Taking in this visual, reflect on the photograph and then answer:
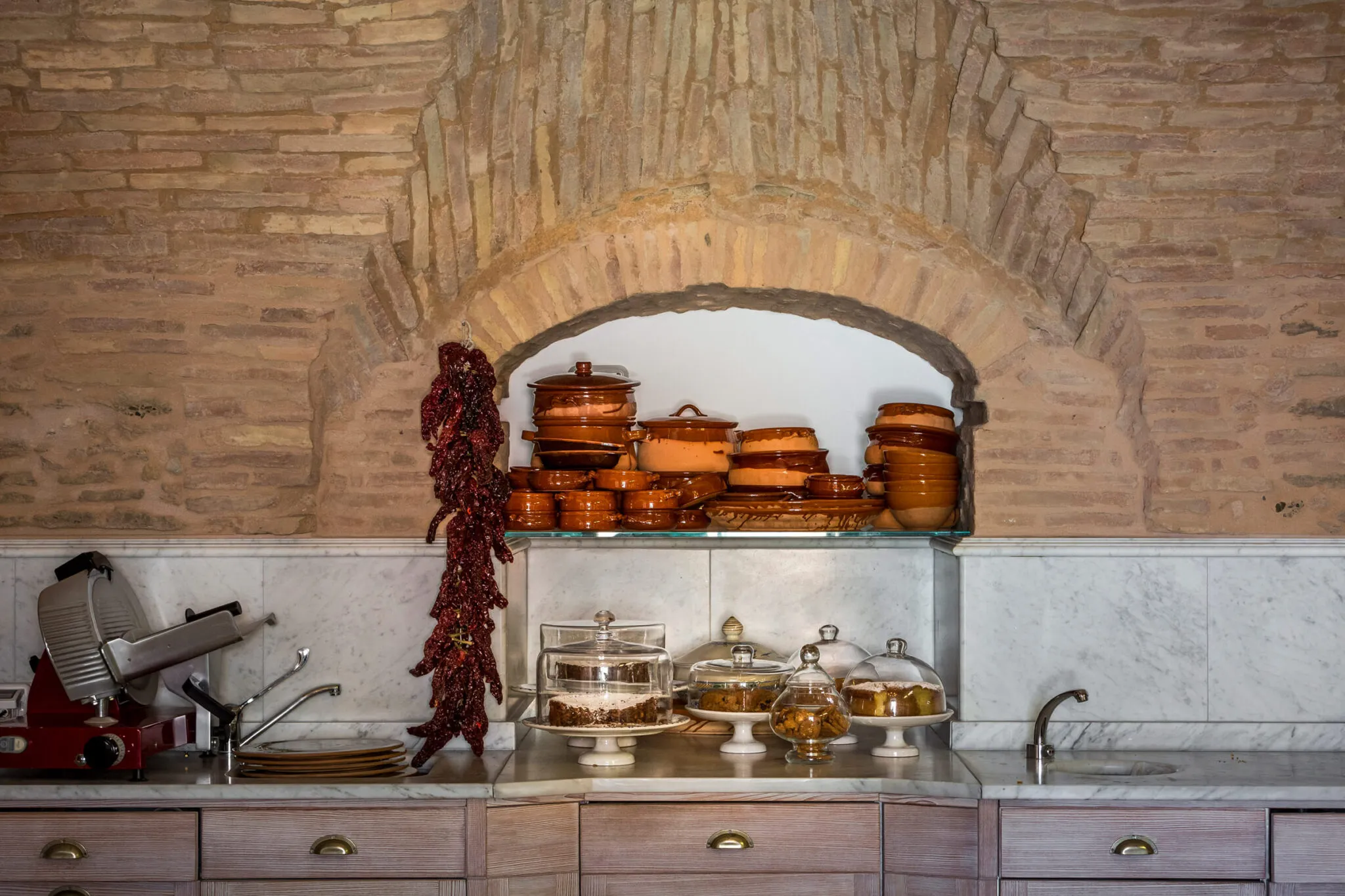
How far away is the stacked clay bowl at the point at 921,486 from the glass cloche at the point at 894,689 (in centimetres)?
39

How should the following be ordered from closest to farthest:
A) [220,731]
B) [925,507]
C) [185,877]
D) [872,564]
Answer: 1. [185,877]
2. [220,731]
3. [925,507]
4. [872,564]

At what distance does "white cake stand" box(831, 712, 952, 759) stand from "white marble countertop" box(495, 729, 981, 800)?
0.03m

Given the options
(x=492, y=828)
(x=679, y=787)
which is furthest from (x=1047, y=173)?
(x=492, y=828)

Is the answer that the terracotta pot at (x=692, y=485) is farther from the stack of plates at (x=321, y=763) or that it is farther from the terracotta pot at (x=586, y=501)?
the stack of plates at (x=321, y=763)

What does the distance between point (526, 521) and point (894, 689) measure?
1.13 m

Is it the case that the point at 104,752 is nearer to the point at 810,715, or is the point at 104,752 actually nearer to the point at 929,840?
the point at 810,715

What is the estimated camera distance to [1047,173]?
136 inches

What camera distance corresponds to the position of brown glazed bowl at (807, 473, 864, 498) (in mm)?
3660

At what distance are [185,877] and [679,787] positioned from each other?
47.4 inches

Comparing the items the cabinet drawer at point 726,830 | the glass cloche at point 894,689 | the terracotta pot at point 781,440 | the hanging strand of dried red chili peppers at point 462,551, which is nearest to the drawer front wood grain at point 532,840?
the cabinet drawer at point 726,830

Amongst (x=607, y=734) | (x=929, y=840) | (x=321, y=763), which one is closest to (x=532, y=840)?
(x=607, y=734)

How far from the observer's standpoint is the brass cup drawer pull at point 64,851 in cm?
298

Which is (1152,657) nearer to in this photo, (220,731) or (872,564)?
(872,564)

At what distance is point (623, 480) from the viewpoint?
11.9 ft
